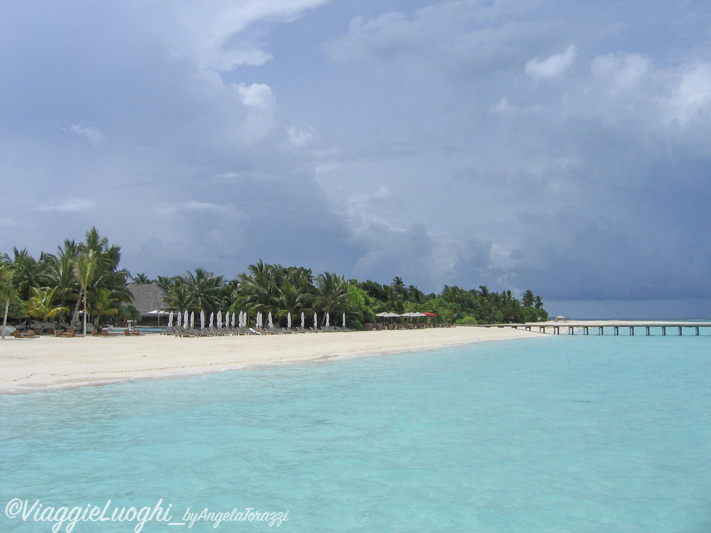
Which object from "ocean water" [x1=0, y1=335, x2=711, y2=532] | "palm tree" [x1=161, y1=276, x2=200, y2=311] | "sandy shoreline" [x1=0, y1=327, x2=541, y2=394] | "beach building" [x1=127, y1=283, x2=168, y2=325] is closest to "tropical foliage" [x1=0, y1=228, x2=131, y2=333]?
"palm tree" [x1=161, y1=276, x2=200, y2=311]

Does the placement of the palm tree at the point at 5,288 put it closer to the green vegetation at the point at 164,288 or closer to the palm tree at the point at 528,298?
the green vegetation at the point at 164,288

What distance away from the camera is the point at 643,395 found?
1333cm

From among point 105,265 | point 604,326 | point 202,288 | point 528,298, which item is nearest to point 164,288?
point 202,288

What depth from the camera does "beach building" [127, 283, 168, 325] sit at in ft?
146

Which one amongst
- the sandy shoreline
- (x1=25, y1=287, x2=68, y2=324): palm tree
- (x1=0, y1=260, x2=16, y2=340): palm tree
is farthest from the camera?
(x1=25, y1=287, x2=68, y2=324): palm tree

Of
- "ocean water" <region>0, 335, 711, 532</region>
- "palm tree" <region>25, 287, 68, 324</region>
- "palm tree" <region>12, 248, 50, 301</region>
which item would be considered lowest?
"ocean water" <region>0, 335, 711, 532</region>

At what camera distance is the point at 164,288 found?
142 feet

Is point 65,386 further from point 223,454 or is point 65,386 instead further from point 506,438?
point 506,438

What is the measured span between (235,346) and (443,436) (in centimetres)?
1694

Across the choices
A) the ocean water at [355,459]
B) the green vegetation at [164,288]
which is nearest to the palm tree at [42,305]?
the green vegetation at [164,288]

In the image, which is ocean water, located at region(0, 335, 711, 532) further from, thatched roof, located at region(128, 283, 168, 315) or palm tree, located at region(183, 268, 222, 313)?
thatched roof, located at region(128, 283, 168, 315)

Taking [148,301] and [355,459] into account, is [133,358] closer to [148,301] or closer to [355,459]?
[355,459]

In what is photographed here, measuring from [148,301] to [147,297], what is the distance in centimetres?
75

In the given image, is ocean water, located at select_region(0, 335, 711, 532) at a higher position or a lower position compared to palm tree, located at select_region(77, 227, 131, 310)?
lower
